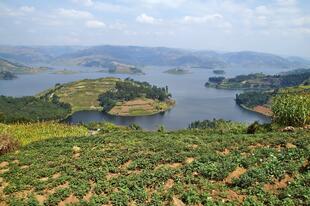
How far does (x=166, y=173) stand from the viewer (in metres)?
15.7

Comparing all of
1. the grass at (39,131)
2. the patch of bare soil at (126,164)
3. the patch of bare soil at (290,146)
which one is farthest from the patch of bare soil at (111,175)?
the grass at (39,131)

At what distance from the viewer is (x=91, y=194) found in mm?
14734

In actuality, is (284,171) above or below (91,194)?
above

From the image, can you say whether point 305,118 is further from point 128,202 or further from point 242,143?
point 128,202

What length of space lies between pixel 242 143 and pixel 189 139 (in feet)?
10.1

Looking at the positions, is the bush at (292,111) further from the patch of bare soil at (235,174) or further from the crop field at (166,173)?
the patch of bare soil at (235,174)

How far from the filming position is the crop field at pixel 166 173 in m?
14.1

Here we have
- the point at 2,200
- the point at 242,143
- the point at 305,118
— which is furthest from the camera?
the point at 305,118

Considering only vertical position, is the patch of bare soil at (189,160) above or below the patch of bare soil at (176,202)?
above

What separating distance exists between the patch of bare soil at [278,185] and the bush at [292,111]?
531 inches

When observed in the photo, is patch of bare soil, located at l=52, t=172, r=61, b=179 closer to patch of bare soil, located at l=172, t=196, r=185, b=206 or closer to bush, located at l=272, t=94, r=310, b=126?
patch of bare soil, located at l=172, t=196, r=185, b=206

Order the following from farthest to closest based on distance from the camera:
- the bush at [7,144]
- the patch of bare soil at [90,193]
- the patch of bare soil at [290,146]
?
1. the bush at [7,144]
2. the patch of bare soil at [290,146]
3. the patch of bare soil at [90,193]

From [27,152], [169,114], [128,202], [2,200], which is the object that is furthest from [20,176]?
[169,114]

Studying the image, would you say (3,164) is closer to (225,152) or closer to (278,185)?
(225,152)
